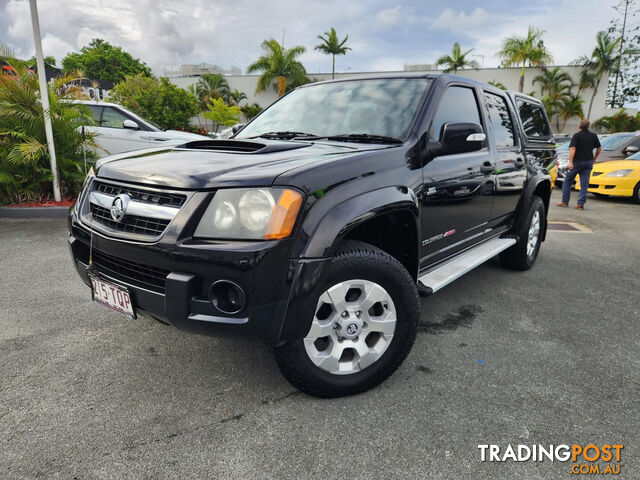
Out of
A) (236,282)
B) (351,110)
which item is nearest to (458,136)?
(351,110)

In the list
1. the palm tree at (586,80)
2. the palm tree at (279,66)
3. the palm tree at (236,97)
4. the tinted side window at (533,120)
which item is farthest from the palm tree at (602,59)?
the tinted side window at (533,120)

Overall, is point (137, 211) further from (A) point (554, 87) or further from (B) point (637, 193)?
(A) point (554, 87)

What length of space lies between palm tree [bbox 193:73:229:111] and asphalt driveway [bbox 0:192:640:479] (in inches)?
1442

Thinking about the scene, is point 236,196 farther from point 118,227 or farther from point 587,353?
point 587,353

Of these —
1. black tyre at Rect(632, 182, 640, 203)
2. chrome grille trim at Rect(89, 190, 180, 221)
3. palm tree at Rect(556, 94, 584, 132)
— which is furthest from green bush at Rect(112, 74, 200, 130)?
palm tree at Rect(556, 94, 584, 132)

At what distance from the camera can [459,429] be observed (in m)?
2.00

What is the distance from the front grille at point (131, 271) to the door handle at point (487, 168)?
2.43m

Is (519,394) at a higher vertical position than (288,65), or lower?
lower

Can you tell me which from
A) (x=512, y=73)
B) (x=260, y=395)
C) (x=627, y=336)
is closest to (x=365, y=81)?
(x=260, y=395)

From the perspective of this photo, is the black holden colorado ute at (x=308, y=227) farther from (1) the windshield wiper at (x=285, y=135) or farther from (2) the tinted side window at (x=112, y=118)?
(2) the tinted side window at (x=112, y=118)

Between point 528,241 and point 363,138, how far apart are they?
8.63ft

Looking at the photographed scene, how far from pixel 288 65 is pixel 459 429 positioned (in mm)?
34064

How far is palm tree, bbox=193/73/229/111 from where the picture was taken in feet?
121

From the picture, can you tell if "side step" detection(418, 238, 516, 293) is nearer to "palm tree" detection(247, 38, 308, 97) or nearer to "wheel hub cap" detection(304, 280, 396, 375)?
"wheel hub cap" detection(304, 280, 396, 375)
